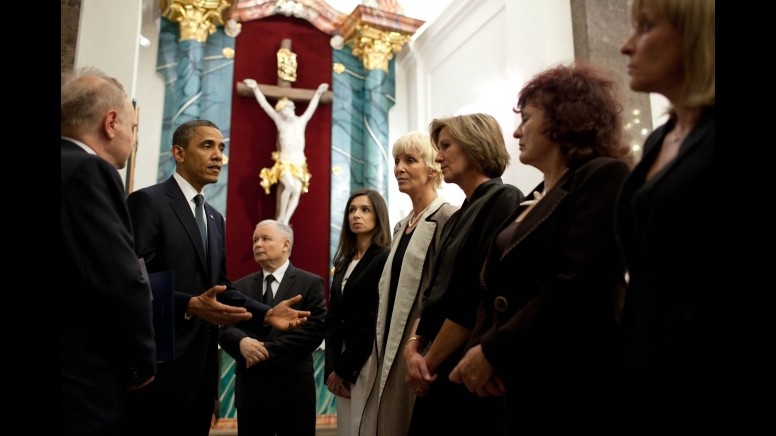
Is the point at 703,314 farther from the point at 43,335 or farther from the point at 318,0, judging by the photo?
the point at 318,0

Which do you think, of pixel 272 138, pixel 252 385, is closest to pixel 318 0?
pixel 272 138

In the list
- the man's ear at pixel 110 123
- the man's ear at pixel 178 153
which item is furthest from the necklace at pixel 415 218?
the man's ear at pixel 110 123

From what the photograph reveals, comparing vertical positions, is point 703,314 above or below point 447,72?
below

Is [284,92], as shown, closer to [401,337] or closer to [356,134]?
[356,134]

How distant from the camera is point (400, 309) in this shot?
8.37 ft

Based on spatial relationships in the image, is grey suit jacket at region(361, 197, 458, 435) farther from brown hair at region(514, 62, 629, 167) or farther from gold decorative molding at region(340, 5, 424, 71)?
gold decorative molding at region(340, 5, 424, 71)

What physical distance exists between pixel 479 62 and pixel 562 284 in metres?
5.35

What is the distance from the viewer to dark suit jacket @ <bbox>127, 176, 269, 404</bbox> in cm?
242

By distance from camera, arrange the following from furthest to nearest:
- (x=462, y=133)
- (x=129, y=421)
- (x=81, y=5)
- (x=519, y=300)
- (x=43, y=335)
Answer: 1. (x=81, y=5)
2. (x=462, y=133)
3. (x=129, y=421)
4. (x=519, y=300)
5. (x=43, y=335)

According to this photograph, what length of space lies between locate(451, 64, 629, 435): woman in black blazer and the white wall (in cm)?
331

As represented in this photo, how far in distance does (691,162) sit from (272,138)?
6350 mm

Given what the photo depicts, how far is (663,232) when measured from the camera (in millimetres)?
1203

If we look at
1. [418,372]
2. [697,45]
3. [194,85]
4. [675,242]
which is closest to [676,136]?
[697,45]

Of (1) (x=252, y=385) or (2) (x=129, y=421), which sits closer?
(2) (x=129, y=421)
